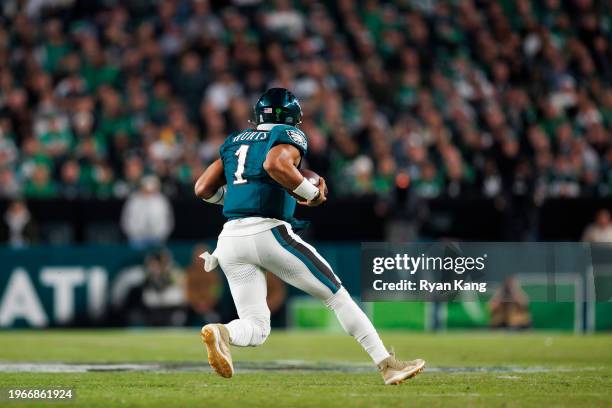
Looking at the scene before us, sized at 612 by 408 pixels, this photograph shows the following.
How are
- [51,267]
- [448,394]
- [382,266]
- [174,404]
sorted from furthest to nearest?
[51,267] < [382,266] < [448,394] < [174,404]

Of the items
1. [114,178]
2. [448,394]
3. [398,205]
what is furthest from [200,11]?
[448,394]

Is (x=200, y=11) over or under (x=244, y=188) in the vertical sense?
over

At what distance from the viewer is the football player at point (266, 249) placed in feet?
26.0

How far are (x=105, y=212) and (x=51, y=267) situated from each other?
1.45m

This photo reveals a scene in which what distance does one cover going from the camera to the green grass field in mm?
7496

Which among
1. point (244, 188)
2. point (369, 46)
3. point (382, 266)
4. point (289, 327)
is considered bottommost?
point (289, 327)

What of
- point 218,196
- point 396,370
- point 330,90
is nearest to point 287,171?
point 218,196

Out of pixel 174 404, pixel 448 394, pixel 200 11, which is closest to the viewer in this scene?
pixel 174 404

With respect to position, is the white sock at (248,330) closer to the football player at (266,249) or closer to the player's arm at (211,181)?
the football player at (266,249)

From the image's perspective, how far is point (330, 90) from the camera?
19.7 meters

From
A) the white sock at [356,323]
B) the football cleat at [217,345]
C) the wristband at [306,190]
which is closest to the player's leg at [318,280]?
the white sock at [356,323]

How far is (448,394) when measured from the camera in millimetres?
7816

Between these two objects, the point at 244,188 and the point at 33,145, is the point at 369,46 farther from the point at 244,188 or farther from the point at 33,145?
the point at 244,188

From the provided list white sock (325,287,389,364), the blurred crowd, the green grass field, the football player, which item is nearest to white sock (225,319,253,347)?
the football player
